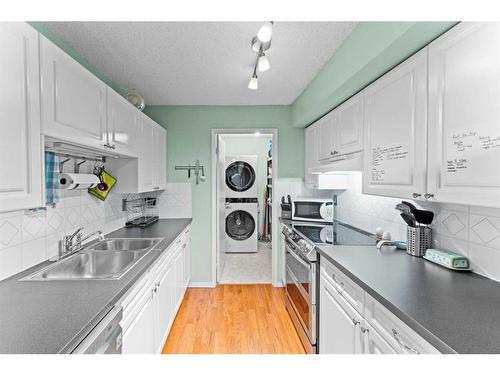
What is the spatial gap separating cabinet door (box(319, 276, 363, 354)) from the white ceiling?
1693 millimetres

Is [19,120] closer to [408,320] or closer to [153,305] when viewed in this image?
[153,305]

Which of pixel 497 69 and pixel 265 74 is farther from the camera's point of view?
pixel 265 74

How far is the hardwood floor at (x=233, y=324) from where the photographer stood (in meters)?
2.14

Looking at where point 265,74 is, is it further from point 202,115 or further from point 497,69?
point 497,69

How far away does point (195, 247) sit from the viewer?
11.1 ft

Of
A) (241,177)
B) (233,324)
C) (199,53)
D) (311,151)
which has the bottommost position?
(233,324)

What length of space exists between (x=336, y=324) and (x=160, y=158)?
2.51m

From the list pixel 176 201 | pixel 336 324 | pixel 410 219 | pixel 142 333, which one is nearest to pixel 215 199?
pixel 176 201

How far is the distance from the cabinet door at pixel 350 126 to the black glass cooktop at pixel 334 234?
0.72 m

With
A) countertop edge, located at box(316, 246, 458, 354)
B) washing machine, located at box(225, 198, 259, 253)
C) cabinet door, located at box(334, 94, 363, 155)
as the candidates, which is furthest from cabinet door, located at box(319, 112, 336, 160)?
washing machine, located at box(225, 198, 259, 253)

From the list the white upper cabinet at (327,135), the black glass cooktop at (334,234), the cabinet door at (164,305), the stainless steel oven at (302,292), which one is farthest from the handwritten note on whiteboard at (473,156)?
the cabinet door at (164,305)

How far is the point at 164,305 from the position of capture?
81.7 inches
